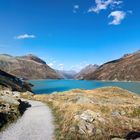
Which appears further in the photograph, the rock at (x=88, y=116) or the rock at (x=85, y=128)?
the rock at (x=88, y=116)

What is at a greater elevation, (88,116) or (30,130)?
(88,116)

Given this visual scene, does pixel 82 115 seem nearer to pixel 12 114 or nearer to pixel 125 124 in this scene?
pixel 125 124

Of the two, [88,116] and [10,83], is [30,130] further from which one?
[10,83]

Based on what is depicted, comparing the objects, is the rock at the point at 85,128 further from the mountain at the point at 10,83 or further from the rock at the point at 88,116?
the mountain at the point at 10,83

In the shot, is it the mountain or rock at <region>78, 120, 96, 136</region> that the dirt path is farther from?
the mountain

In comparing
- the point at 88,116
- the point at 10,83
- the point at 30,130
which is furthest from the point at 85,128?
the point at 10,83

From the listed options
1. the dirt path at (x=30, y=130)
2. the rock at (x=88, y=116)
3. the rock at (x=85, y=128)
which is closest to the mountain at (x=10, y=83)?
the dirt path at (x=30, y=130)

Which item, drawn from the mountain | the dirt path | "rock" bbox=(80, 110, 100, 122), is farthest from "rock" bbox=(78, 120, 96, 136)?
the mountain

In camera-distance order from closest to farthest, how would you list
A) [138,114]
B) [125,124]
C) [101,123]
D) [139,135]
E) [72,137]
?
[139,135]
[72,137]
[101,123]
[125,124]
[138,114]

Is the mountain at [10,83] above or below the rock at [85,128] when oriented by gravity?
above

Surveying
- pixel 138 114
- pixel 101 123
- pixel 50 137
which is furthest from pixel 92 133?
pixel 138 114

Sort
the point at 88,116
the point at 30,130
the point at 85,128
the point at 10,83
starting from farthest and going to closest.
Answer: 1. the point at 10,83
2. the point at 30,130
3. the point at 88,116
4. the point at 85,128

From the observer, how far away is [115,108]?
31.1m

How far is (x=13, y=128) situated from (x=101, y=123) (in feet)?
27.5
